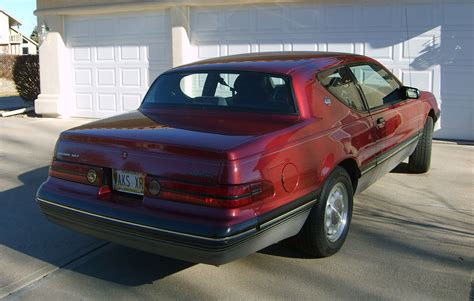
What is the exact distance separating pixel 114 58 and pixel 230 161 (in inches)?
366

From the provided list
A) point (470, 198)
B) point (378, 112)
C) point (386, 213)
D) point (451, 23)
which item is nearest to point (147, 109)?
point (378, 112)

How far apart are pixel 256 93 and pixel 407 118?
86.6 inches

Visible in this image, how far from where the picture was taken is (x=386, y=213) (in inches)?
211

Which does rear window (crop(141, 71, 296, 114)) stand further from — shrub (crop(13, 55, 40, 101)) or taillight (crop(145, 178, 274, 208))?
shrub (crop(13, 55, 40, 101))

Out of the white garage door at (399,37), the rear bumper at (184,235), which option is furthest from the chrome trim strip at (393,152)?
the white garage door at (399,37)

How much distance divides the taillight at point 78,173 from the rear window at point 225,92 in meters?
1.08

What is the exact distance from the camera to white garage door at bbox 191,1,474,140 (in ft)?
29.3

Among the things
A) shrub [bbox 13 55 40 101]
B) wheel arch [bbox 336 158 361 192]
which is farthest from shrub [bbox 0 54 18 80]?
wheel arch [bbox 336 158 361 192]

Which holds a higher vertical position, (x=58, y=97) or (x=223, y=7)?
(x=223, y=7)

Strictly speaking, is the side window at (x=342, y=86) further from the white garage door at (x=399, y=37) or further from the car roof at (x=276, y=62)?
the white garage door at (x=399, y=37)

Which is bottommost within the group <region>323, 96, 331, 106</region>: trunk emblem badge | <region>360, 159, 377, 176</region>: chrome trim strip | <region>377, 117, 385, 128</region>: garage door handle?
<region>360, 159, 377, 176</region>: chrome trim strip

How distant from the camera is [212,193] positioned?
10.9ft

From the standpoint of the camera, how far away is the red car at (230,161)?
10.9 feet

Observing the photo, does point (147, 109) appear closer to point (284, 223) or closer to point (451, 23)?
Answer: point (284, 223)
